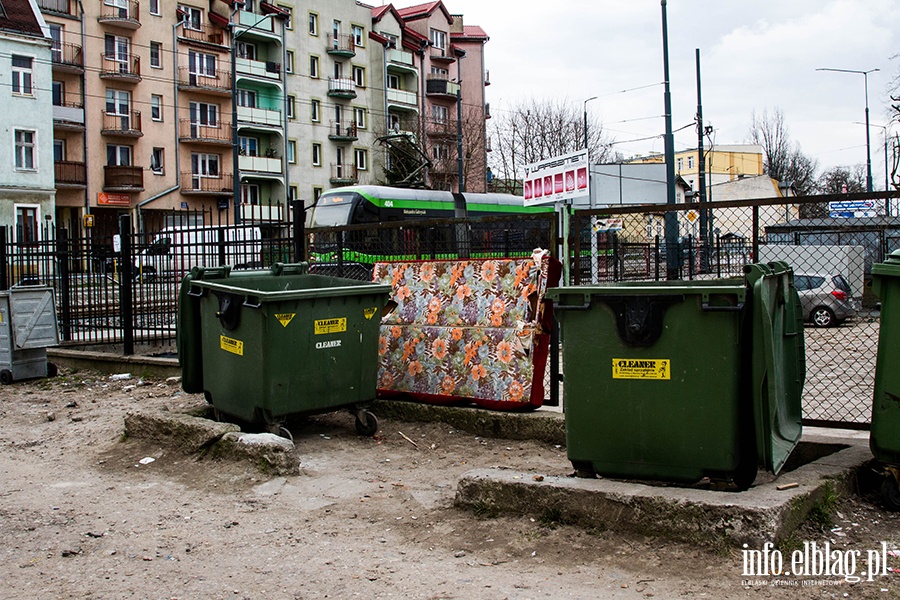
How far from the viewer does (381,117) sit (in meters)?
58.3

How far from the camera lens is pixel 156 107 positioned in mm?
45312

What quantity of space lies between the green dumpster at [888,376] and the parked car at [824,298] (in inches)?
527

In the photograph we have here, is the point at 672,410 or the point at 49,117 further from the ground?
the point at 49,117

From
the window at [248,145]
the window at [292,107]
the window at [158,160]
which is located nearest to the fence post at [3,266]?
the window at [158,160]

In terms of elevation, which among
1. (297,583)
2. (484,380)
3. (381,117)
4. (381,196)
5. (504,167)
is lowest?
(297,583)

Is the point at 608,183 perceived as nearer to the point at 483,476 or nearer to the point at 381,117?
the point at 381,117

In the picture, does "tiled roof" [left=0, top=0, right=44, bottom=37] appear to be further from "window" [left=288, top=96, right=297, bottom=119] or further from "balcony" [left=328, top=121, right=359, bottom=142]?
"balcony" [left=328, top=121, right=359, bottom=142]

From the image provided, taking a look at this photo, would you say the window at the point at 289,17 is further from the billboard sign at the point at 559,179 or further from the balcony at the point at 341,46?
the billboard sign at the point at 559,179

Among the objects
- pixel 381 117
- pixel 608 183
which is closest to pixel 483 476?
pixel 608 183

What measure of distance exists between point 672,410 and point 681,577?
0.90 m

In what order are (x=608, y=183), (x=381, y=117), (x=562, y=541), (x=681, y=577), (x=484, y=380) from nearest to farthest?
(x=681, y=577) < (x=562, y=541) < (x=484, y=380) < (x=608, y=183) < (x=381, y=117)

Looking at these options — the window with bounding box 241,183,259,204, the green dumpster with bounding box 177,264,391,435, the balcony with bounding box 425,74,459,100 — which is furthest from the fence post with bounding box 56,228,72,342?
the balcony with bounding box 425,74,459,100

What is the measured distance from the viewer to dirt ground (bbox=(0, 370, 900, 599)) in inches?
153

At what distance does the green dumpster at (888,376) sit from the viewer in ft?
14.7
